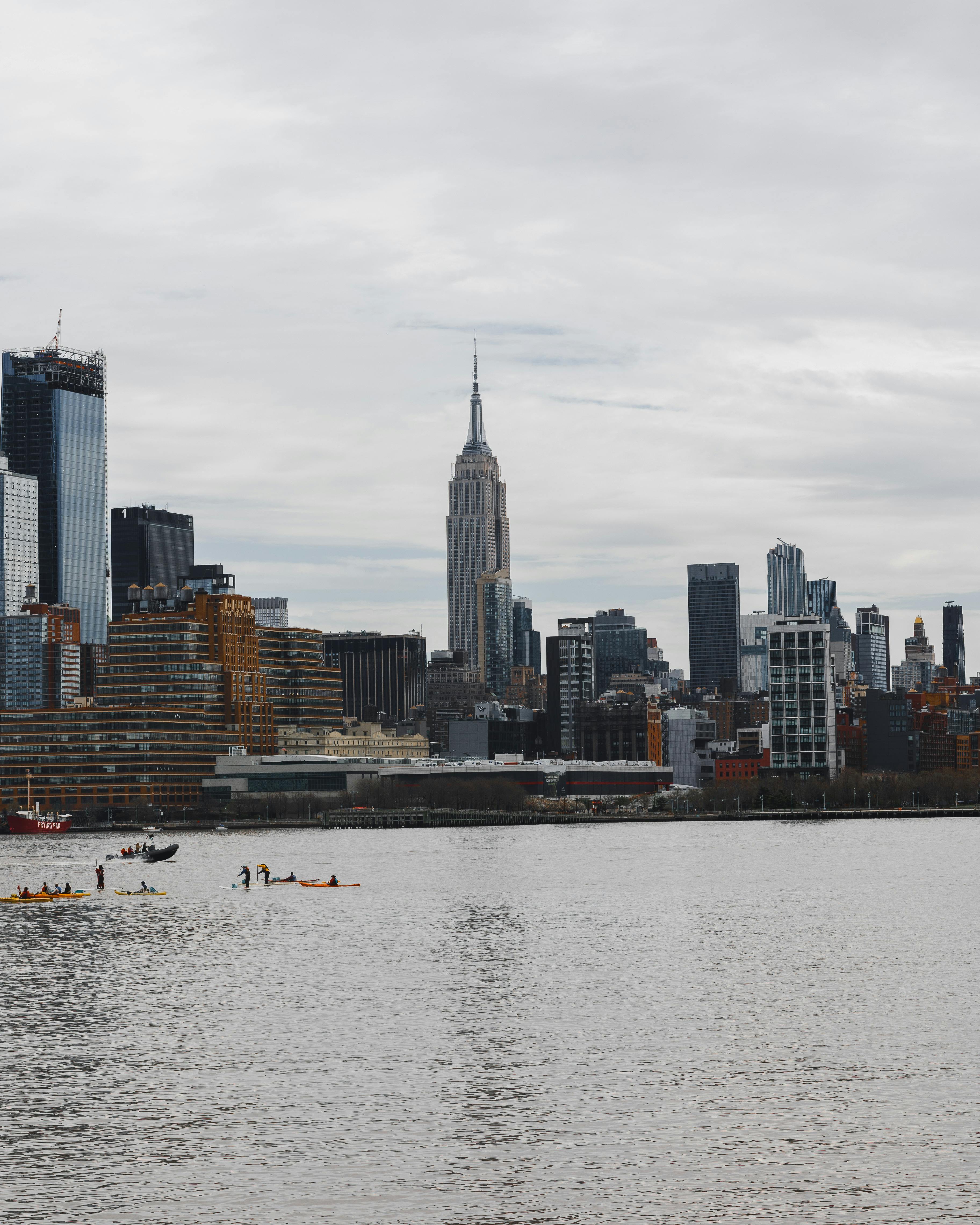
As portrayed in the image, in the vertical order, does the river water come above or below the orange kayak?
above

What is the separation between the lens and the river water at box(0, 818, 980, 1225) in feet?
176

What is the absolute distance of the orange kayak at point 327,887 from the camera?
18675 cm

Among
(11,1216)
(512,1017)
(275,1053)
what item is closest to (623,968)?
(512,1017)

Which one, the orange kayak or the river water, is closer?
the river water

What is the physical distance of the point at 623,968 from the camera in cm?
10606

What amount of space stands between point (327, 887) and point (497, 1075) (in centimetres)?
11877

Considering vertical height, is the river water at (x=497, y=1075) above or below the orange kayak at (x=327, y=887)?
above

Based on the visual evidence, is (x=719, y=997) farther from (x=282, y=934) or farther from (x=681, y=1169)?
(x=282, y=934)

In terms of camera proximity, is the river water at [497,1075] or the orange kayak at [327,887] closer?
the river water at [497,1075]

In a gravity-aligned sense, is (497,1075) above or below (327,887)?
above

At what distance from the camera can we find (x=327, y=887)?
189000 mm

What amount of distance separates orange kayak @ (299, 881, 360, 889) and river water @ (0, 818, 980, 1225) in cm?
5320

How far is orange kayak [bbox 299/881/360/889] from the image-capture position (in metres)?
187

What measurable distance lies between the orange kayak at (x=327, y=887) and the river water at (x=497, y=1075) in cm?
5320
